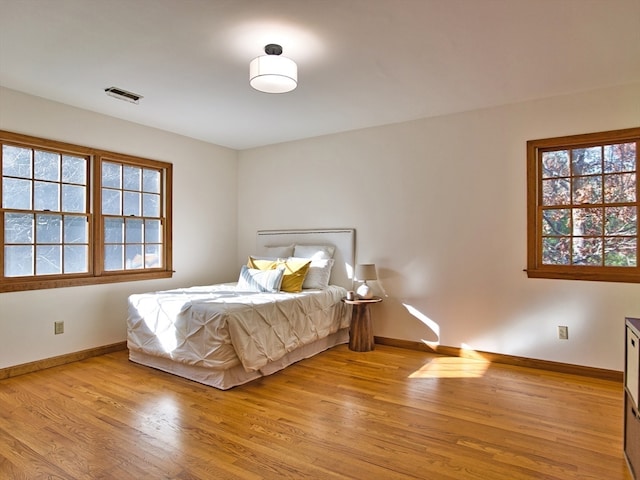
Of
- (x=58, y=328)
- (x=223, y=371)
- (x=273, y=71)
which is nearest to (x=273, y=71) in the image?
(x=273, y=71)

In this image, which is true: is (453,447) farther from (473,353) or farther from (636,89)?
(636,89)

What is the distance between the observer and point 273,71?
2.58 m

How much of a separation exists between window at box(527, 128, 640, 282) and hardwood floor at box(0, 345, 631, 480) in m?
0.99

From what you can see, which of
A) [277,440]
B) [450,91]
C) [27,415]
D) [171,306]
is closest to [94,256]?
[171,306]

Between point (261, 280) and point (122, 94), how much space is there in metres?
2.21

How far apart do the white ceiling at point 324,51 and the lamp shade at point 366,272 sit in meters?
1.66

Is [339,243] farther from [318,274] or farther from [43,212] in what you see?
[43,212]

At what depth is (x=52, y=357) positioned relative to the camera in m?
3.72

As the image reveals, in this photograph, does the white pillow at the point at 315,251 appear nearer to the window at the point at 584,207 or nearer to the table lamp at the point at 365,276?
the table lamp at the point at 365,276

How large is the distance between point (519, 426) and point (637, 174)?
2.40 meters

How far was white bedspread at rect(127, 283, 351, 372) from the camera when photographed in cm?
311

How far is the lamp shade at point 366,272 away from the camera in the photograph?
4.30m

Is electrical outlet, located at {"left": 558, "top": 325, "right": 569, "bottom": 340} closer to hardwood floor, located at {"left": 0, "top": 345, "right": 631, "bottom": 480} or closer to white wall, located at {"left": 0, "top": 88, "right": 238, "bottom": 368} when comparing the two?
hardwood floor, located at {"left": 0, "top": 345, "right": 631, "bottom": 480}

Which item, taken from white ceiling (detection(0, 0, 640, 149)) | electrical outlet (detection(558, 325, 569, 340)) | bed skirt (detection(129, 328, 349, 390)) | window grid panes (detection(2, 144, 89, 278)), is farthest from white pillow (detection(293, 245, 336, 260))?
electrical outlet (detection(558, 325, 569, 340))
